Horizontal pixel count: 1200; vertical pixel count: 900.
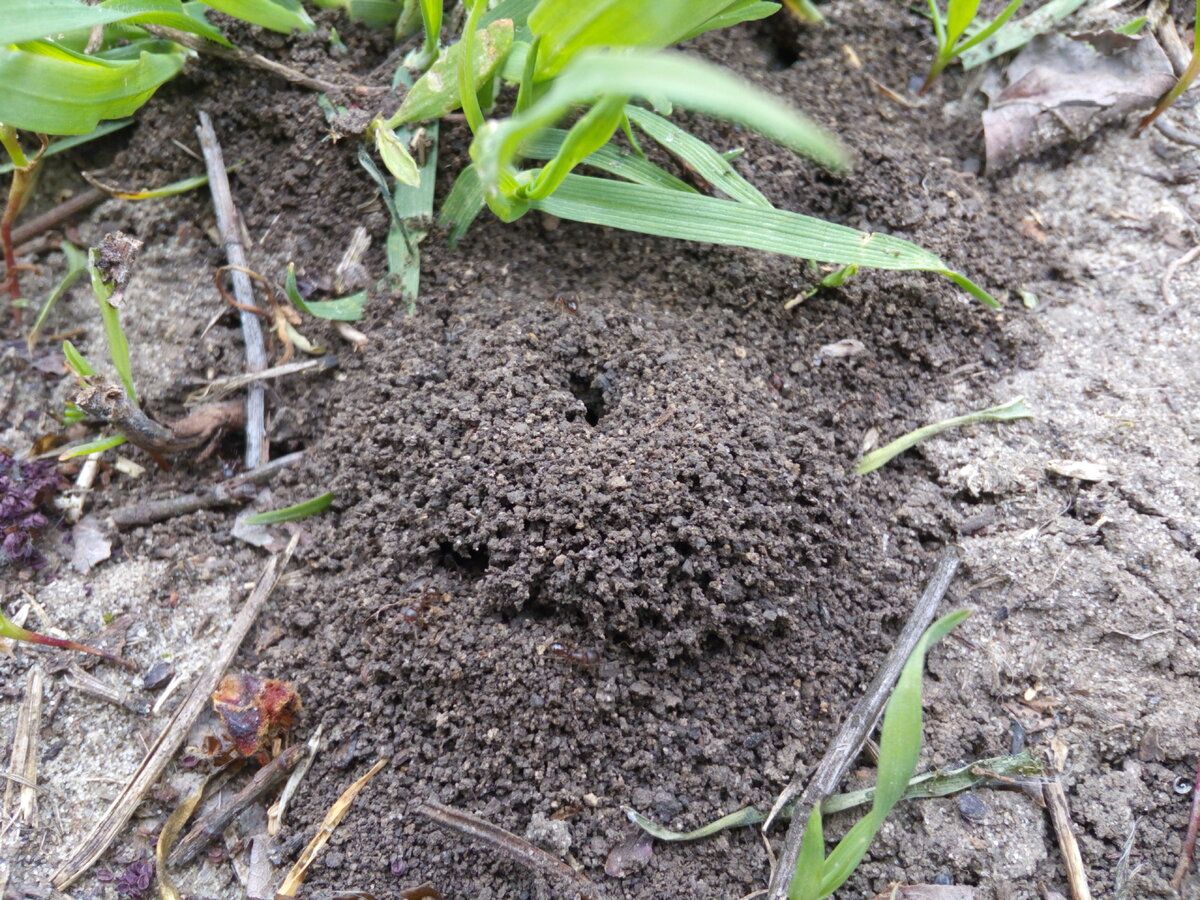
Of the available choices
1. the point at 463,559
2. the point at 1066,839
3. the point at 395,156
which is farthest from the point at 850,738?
the point at 395,156

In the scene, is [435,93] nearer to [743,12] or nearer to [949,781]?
[743,12]

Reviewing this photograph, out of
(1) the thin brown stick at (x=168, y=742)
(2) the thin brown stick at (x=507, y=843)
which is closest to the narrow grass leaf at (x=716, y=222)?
(1) the thin brown stick at (x=168, y=742)

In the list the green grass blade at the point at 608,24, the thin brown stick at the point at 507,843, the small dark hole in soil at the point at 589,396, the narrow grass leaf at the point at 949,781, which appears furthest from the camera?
the small dark hole in soil at the point at 589,396

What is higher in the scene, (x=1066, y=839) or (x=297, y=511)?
(x=297, y=511)

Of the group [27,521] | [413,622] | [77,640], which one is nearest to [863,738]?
[413,622]

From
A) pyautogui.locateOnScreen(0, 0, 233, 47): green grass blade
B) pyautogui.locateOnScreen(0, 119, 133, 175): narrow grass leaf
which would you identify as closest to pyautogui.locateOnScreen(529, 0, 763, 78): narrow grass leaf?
pyautogui.locateOnScreen(0, 0, 233, 47): green grass blade

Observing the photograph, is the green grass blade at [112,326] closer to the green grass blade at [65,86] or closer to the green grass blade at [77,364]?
the green grass blade at [77,364]
